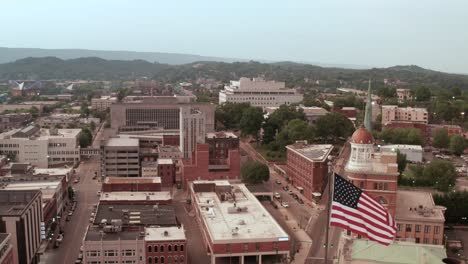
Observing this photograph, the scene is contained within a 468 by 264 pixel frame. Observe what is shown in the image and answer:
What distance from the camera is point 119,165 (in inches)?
2798

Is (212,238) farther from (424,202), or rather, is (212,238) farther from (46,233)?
(424,202)

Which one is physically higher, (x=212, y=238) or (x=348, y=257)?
(x=348, y=257)

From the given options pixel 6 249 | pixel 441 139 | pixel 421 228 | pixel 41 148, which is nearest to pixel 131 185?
pixel 6 249

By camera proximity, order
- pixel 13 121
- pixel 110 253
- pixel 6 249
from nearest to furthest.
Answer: pixel 6 249, pixel 110 253, pixel 13 121

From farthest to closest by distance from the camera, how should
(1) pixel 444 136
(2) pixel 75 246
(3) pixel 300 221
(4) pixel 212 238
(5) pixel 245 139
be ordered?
(5) pixel 245 139 < (1) pixel 444 136 < (3) pixel 300 221 < (2) pixel 75 246 < (4) pixel 212 238

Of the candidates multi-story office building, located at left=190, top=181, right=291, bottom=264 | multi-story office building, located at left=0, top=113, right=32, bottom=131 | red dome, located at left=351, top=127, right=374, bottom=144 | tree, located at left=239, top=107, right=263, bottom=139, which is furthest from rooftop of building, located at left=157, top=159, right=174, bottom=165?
multi-story office building, located at left=0, top=113, right=32, bottom=131

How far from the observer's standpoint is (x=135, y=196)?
55625 mm

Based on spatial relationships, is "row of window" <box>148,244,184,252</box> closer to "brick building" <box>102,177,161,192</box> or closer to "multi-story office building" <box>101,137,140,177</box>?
"brick building" <box>102,177,161,192</box>

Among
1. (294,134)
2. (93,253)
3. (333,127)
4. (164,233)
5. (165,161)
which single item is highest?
(333,127)

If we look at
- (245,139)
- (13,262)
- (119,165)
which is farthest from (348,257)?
(245,139)

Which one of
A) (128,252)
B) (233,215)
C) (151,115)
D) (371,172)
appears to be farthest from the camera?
(151,115)

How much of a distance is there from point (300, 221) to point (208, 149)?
62.9 ft

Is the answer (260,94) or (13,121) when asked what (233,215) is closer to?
(13,121)

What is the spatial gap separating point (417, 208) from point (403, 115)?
6057cm
